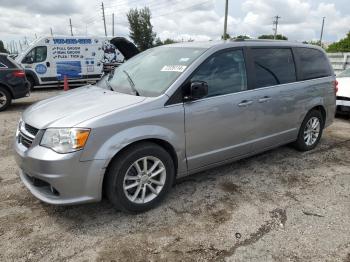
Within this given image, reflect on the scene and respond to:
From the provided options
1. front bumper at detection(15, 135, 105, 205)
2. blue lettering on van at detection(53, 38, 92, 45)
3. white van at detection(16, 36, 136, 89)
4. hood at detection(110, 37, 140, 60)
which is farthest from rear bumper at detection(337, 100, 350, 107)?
blue lettering on van at detection(53, 38, 92, 45)

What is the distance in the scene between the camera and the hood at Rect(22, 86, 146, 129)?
3.08 meters

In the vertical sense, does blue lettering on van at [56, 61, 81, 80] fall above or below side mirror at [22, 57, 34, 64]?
below

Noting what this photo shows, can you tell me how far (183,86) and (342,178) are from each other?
258cm

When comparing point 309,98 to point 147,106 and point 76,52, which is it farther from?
point 76,52

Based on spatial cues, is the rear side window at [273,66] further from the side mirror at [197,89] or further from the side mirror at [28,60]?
the side mirror at [28,60]

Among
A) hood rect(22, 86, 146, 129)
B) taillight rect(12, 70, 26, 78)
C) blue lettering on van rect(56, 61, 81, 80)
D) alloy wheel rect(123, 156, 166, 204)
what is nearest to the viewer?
hood rect(22, 86, 146, 129)

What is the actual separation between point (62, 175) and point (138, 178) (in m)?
0.76

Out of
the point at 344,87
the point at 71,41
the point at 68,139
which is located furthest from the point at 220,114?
the point at 71,41

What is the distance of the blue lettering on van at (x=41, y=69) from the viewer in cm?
1344

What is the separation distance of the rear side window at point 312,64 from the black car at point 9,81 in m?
7.46

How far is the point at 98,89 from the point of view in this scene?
161 inches

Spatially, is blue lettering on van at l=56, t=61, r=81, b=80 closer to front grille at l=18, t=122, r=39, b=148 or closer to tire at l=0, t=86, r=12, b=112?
tire at l=0, t=86, r=12, b=112

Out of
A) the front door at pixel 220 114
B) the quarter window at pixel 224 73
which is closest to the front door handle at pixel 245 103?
the front door at pixel 220 114

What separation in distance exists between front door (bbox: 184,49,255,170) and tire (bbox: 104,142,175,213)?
37 cm
